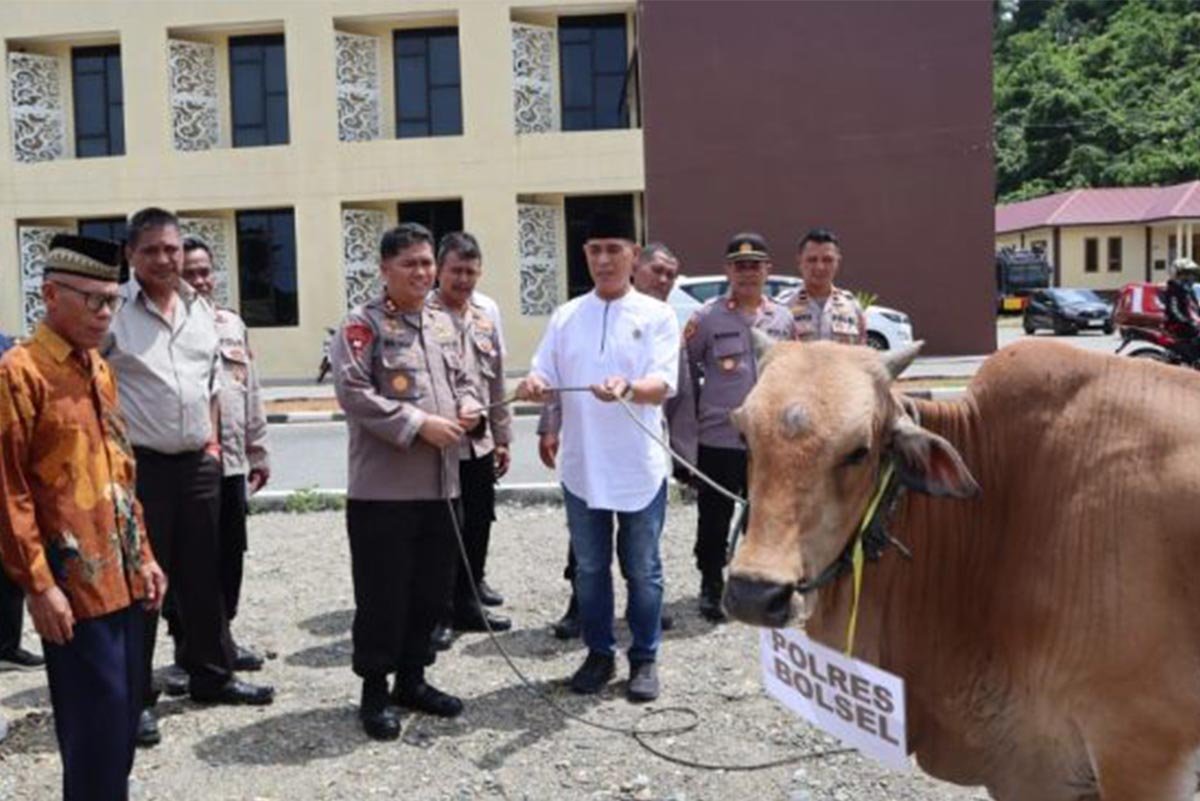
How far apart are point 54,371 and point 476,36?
20.6 m

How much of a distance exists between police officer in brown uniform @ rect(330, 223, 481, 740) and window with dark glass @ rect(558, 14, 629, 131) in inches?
775

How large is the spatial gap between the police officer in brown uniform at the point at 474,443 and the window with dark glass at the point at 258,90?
755 inches

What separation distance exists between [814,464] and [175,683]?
12.4 ft

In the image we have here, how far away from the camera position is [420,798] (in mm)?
4469

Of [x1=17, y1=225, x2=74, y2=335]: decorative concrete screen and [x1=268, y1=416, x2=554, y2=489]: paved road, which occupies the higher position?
[x1=17, y1=225, x2=74, y2=335]: decorative concrete screen

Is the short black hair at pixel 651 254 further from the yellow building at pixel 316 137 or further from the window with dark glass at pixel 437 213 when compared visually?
the window with dark glass at pixel 437 213

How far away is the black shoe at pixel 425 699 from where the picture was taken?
205 inches

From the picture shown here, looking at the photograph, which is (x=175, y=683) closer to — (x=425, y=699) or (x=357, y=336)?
(x=425, y=699)

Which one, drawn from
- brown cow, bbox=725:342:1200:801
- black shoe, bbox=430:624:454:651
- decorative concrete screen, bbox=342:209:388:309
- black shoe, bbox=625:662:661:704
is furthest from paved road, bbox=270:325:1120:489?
decorative concrete screen, bbox=342:209:388:309

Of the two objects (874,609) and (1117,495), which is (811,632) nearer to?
(874,609)

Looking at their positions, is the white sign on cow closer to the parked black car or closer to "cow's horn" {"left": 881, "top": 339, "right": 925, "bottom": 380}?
"cow's horn" {"left": 881, "top": 339, "right": 925, "bottom": 380}

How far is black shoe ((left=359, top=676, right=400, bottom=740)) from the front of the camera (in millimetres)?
4969

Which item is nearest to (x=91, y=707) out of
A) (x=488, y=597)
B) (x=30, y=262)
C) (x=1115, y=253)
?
(x=488, y=597)

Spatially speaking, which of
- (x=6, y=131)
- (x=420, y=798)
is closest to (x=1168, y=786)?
(x=420, y=798)
